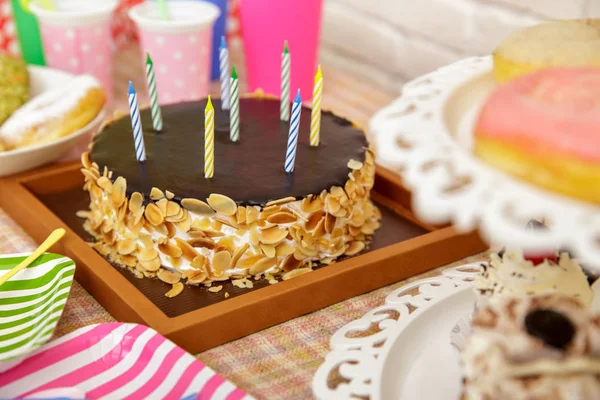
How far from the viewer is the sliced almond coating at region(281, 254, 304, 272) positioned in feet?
2.77

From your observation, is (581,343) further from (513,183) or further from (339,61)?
(339,61)

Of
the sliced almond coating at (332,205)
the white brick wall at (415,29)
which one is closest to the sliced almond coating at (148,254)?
the sliced almond coating at (332,205)

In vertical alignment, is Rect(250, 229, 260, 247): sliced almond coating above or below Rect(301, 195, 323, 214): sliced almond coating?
below

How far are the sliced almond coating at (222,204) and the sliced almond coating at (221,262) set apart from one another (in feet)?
0.17

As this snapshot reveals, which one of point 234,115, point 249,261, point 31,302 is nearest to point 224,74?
point 234,115

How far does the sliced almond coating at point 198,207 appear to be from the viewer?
2.62 ft

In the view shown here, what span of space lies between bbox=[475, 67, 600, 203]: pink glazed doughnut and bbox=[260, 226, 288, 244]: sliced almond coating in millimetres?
378

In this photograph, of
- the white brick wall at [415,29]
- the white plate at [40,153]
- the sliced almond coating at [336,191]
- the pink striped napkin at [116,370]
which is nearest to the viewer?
the pink striped napkin at [116,370]

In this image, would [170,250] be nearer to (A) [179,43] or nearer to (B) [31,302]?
(B) [31,302]

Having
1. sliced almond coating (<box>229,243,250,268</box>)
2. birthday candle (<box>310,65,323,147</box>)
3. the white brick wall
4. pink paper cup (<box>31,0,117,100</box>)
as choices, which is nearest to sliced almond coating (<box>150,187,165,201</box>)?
sliced almond coating (<box>229,243,250,268</box>)

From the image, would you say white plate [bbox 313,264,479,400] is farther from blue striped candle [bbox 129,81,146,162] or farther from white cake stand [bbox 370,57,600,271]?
blue striped candle [bbox 129,81,146,162]

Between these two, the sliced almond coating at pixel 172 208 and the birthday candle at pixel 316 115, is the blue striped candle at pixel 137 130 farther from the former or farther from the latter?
the birthday candle at pixel 316 115

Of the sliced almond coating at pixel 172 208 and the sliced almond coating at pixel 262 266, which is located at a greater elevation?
the sliced almond coating at pixel 172 208

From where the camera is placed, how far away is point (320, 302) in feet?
2.68
